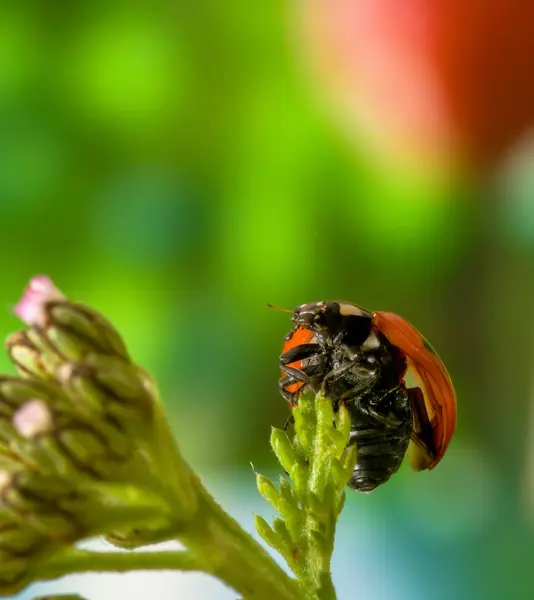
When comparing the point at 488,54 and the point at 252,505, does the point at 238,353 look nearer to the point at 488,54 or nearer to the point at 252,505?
the point at 252,505

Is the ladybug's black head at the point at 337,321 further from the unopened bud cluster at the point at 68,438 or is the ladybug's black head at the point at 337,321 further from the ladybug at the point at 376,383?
the unopened bud cluster at the point at 68,438

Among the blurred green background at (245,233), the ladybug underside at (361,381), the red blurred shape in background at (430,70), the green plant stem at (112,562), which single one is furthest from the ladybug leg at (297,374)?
the red blurred shape in background at (430,70)

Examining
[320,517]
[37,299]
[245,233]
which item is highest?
[245,233]

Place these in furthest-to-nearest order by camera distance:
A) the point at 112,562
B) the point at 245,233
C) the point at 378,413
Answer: the point at 245,233, the point at 378,413, the point at 112,562

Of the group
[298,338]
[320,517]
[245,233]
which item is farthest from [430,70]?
[320,517]

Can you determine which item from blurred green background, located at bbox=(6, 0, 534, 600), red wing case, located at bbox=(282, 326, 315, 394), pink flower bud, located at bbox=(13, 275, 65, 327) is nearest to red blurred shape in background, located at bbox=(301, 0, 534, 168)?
blurred green background, located at bbox=(6, 0, 534, 600)

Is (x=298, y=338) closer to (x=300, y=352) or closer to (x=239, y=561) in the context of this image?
(x=300, y=352)

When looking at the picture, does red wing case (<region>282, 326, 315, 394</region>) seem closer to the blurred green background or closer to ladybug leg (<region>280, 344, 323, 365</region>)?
ladybug leg (<region>280, 344, 323, 365</region>)

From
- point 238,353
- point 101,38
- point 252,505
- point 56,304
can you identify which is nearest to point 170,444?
point 56,304
